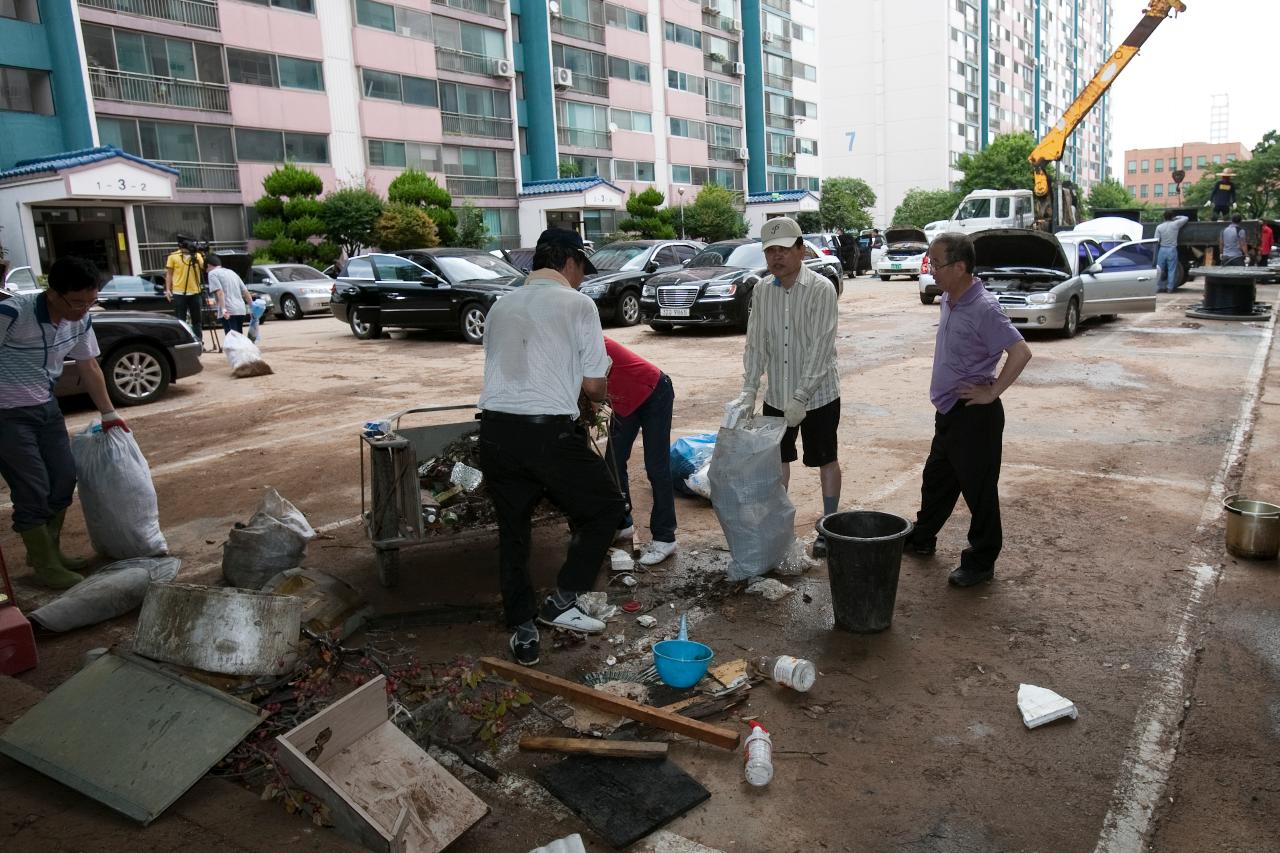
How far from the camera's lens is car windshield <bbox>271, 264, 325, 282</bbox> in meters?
26.0

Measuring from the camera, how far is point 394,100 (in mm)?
37156

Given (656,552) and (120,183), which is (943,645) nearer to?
(656,552)

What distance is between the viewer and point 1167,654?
4.04m

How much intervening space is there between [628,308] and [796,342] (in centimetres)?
1300

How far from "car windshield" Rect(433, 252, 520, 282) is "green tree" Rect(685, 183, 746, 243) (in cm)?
3135

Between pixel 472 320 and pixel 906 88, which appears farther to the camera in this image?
pixel 906 88

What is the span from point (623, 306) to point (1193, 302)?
1203cm

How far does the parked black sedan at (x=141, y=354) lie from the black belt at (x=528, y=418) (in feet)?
27.4

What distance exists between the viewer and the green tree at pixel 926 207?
226ft

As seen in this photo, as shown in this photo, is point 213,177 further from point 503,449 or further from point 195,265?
point 503,449

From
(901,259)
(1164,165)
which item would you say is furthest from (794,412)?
(1164,165)

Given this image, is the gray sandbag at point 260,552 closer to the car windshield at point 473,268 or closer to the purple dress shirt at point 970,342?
the purple dress shirt at point 970,342

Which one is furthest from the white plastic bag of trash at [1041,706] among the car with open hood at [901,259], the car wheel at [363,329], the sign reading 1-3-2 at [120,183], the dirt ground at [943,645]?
the sign reading 1-3-2 at [120,183]

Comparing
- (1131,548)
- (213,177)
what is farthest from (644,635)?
(213,177)
